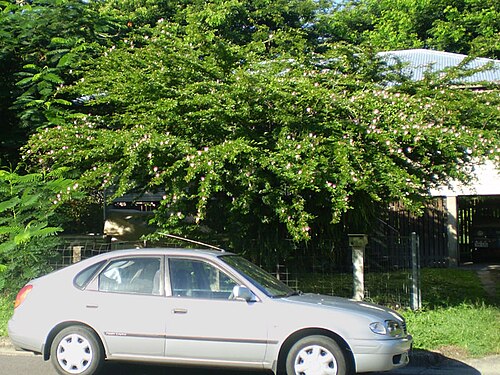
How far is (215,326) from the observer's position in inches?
251

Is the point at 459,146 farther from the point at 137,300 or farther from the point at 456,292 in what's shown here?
the point at 137,300

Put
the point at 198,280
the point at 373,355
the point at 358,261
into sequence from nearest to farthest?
1. the point at 373,355
2. the point at 198,280
3. the point at 358,261

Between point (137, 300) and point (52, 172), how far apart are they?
13.8 ft

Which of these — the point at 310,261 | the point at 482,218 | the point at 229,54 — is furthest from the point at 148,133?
the point at 482,218

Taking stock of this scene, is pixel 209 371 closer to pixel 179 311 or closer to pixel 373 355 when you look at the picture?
pixel 179 311

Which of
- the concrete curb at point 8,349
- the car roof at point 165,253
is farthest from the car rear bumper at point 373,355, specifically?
the concrete curb at point 8,349

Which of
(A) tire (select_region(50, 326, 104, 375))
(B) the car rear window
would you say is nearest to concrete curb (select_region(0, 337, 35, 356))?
(A) tire (select_region(50, 326, 104, 375))

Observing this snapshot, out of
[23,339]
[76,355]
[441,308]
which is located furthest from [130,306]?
[441,308]

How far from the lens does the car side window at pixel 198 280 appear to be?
21.8 ft

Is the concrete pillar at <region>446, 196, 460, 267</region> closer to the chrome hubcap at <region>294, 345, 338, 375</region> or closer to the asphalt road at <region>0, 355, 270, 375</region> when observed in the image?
the asphalt road at <region>0, 355, 270, 375</region>

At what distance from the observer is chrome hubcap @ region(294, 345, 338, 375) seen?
6137mm

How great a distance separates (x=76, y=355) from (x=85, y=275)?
90cm

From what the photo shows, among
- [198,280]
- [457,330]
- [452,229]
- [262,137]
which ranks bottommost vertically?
[457,330]

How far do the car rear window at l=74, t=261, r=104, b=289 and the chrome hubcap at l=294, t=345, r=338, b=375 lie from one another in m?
2.55
